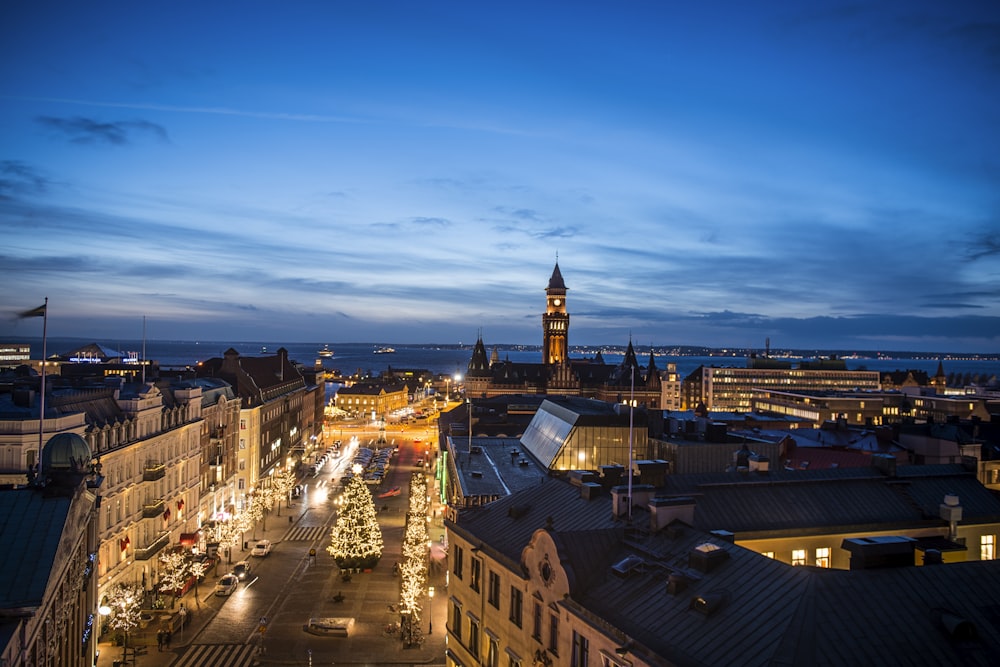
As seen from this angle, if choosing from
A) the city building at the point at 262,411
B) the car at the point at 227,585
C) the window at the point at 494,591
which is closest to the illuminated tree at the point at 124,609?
the car at the point at 227,585

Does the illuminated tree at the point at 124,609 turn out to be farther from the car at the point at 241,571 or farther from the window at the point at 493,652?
the window at the point at 493,652

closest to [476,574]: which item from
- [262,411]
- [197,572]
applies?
[197,572]

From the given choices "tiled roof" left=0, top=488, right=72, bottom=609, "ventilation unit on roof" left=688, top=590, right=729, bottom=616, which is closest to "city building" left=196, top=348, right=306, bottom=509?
"tiled roof" left=0, top=488, right=72, bottom=609

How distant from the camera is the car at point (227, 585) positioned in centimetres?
5562

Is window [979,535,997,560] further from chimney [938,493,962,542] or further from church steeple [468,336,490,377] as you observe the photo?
church steeple [468,336,490,377]

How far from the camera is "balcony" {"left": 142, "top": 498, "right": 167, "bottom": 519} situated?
2247 inches

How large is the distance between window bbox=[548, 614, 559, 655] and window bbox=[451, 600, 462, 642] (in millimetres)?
10782

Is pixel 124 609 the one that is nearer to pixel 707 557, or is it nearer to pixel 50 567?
pixel 50 567

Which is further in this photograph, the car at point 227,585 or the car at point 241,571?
the car at point 241,571

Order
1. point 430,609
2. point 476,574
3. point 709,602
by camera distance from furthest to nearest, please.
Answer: point 430,609 < point 476,574 < point 709,602

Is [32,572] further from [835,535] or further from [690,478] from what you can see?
[835,535]

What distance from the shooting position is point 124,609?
A: 150ft

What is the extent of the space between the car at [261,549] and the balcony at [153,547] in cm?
751

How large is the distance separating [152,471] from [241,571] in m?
10.5
